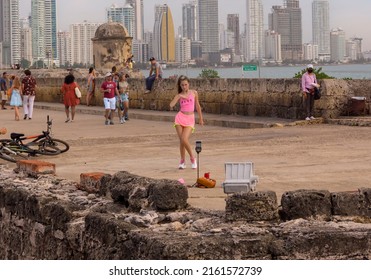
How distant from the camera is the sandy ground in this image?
1057 cm

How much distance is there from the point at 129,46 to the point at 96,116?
13.1 metres

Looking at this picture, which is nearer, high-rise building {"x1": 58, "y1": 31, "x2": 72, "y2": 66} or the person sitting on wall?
the person sitting on wall

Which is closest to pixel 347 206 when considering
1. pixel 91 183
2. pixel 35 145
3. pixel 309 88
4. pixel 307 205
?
Answer: pixel 307 205

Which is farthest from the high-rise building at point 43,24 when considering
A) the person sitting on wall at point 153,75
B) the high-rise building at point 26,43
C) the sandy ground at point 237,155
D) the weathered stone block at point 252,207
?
the weathered stone block at point 252,207

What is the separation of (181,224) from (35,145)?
7187 millimetres

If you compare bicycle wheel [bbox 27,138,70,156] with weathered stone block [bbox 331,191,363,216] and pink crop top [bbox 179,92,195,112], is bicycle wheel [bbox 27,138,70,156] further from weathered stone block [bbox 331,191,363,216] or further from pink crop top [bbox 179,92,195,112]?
weathered stone block [bbox 331,191,363,216]

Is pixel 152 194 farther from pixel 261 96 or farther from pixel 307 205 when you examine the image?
pixel 261 96

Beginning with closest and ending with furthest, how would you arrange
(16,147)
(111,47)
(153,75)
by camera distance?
(16,147) < (153,75) < (111,47)

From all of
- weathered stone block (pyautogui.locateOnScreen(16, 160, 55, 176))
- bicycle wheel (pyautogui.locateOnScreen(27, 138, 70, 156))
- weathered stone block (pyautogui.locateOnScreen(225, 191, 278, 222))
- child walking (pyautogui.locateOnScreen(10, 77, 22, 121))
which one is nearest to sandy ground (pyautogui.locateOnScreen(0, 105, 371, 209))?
bicycle wheel (pyautogui.locateOnScreen(27, 138, 70, 156))

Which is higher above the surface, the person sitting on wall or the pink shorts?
the person sitting on wall

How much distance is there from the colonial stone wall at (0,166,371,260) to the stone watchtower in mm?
28825

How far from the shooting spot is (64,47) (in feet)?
564
